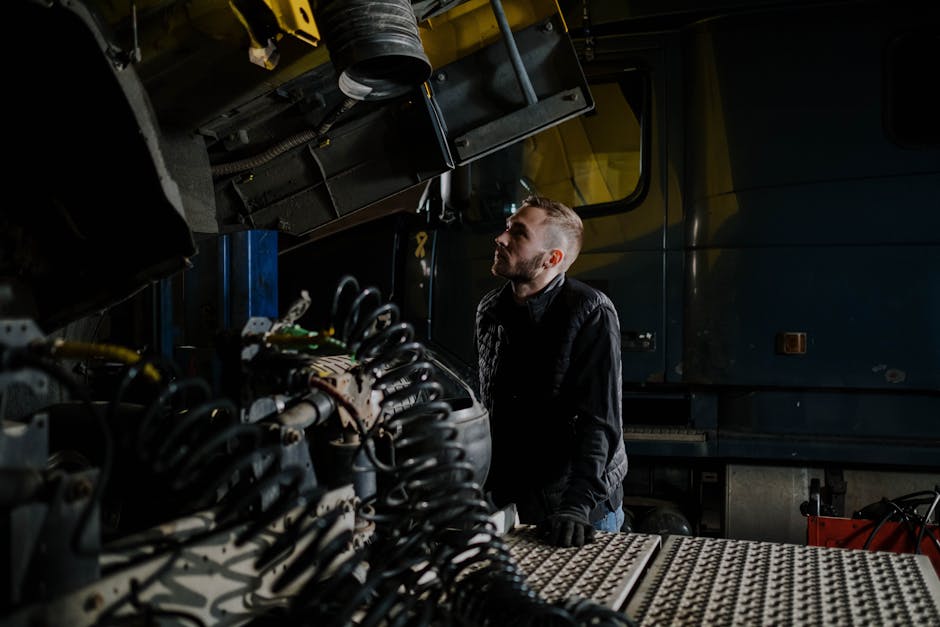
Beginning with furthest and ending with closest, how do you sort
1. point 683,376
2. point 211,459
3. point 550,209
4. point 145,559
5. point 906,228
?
point 683,376 < point 906,228 < point 550,209 < point 211,459 < point 145,559

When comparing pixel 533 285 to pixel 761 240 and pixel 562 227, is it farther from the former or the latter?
pixel 761 240

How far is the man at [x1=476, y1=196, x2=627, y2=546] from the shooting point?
239 centimetres

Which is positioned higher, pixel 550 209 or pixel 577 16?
pixel 577 16

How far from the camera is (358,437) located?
1362 millimetres

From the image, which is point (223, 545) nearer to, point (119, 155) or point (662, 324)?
point (119, 155)

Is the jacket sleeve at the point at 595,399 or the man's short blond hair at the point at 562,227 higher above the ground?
the man's short blond hair at the point at 562,227

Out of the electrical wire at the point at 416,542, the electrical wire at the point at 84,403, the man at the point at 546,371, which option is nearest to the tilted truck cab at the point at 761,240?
the man at the point at 546,371

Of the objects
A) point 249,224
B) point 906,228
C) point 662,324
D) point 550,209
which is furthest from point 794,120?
point 249,224

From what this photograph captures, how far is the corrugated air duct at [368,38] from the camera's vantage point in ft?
6.11

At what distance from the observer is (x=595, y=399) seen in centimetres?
235

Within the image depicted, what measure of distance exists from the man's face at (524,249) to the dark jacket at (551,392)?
3.7 inches

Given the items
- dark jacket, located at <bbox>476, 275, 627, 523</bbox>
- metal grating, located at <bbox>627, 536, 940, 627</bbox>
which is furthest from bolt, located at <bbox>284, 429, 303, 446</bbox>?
dark jacket, located at <bbox>476, 275, 627, 523</bbox>

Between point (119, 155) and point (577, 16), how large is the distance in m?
2.49

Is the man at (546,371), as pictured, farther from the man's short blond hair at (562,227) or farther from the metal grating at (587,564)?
the metal grating at (587,564)
